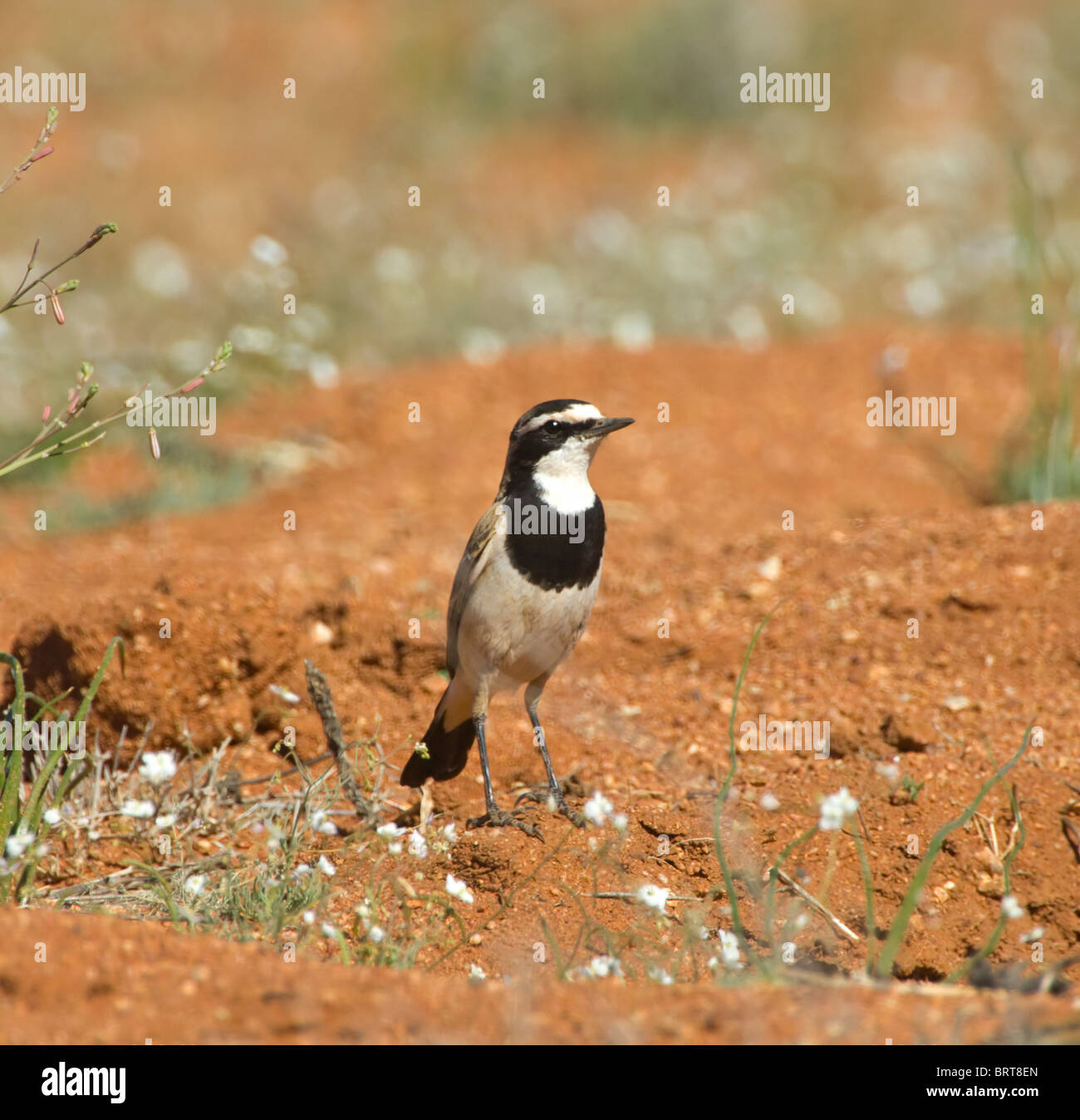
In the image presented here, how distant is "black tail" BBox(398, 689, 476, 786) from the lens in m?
5.08

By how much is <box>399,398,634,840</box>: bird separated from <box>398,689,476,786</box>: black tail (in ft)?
0.04

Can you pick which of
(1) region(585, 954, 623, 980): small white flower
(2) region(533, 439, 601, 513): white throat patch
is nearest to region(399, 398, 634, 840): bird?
(2) region(533, 439, 601, 513): white throat patch

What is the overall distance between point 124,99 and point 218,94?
5.31 ft

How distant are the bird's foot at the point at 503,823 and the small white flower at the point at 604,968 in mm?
947

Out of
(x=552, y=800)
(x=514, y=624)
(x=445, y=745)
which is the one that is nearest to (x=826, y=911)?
(x=552, y=800)

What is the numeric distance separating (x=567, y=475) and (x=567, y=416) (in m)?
0.23

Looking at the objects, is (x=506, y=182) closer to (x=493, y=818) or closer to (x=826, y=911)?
(x=493, y=818)

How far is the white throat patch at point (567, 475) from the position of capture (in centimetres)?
487

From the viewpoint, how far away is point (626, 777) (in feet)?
16.6

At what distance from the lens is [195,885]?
3912 mm

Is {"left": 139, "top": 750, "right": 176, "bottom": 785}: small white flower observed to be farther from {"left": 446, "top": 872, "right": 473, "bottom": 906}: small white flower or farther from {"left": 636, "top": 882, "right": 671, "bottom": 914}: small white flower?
{"left": 636, "top": 882, "right": 671, "bottom": 914}: small white flower

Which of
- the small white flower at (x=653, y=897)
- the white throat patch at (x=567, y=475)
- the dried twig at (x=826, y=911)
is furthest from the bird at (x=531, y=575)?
the small white flower at (x=653, y=897)

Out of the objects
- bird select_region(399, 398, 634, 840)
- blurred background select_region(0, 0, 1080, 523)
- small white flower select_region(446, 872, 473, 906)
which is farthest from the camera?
blurred background select_region(0, 0, 1080, 523)

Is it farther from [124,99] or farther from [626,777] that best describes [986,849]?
[124,99]
